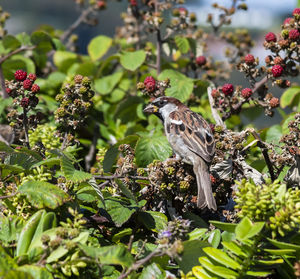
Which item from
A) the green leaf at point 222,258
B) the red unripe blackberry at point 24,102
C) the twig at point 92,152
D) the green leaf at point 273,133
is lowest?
the twig at point 92,152

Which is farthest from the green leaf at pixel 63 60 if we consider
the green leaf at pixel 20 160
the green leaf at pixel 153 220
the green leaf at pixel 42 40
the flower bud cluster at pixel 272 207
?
the flower bud cluster at pixel 272 207

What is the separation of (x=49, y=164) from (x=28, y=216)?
0.32 metres

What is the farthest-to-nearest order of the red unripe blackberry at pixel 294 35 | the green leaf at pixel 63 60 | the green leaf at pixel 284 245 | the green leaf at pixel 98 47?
the green leaf at pixel 98 47 → the green leaf at pixel 63 60 → the red unripe blackberry at pixel 294 35 → the green leaf at pixel 284 245

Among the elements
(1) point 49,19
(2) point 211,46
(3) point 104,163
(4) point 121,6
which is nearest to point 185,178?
(3) point 104,163

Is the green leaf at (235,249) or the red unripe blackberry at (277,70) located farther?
the red unripe blackberry at (277,70)

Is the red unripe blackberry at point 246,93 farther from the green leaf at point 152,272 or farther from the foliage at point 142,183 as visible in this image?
the green leaf at point 152,272

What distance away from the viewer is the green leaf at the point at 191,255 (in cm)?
169

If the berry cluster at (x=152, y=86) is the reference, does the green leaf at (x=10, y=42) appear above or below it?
below

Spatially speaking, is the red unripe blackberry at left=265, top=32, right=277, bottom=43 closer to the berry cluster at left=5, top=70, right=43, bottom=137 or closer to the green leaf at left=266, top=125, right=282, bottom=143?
the green leaf at left=266, top=125, right=282, bottom=143

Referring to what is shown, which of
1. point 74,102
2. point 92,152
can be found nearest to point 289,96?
point 92,152

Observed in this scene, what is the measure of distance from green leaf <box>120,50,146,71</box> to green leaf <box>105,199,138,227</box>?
57.6 inches

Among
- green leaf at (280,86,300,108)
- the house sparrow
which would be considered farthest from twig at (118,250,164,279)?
green leaf at (280,86,300,108)

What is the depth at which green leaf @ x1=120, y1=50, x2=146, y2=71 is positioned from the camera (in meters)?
3.31

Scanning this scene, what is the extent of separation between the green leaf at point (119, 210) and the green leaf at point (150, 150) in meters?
0.46
